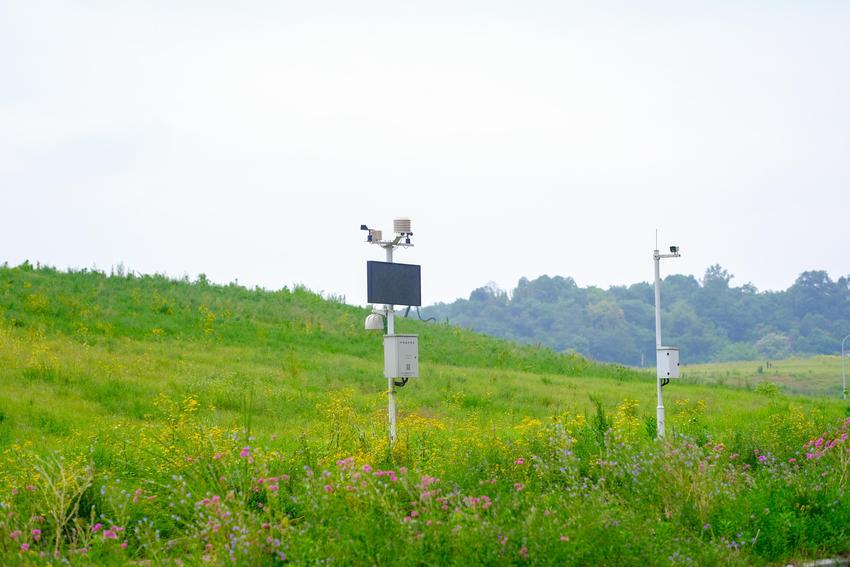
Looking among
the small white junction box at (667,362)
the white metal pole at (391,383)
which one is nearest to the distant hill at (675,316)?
the small white junction box at (667,362)

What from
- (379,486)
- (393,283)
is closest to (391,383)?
(393,283)

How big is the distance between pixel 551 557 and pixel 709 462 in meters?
4.29

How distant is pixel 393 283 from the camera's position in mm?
11211

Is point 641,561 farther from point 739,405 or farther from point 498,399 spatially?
point 739,405

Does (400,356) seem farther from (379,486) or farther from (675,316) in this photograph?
(675,316)

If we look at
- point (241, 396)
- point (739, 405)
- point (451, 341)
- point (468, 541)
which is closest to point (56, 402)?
point (241, 396)

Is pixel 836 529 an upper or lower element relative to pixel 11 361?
lower

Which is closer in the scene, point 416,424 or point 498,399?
point 416,424

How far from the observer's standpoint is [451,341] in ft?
113

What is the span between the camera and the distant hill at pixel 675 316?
10006cm

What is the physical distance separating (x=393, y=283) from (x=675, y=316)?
96.2 metres

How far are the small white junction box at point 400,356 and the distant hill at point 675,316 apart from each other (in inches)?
3435

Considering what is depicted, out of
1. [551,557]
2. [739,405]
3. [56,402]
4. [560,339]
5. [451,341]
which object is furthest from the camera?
[560,339]

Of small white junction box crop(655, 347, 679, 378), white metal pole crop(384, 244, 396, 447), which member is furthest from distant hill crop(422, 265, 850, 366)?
white metal pole crop(384, 244, 396, 447)
